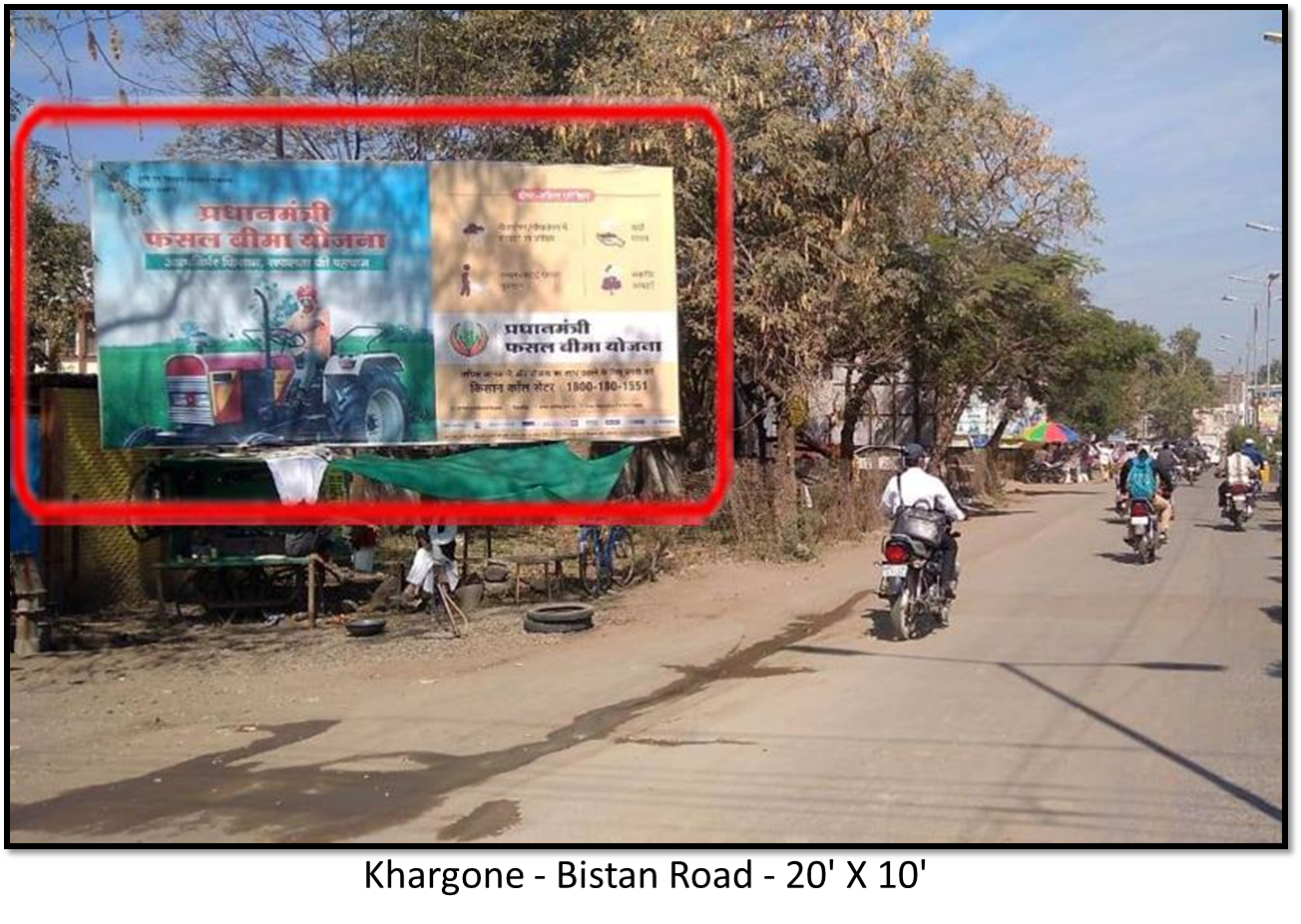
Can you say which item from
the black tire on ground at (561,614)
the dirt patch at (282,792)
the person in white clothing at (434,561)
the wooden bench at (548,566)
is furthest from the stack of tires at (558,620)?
the dirt patch at (282,792)

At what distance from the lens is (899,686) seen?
6.73m

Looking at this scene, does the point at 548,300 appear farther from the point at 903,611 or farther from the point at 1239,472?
the point at 1239,472

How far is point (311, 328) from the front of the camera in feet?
23.6

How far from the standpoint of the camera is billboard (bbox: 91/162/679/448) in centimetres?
700

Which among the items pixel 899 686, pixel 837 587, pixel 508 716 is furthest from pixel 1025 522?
pixel 508 716

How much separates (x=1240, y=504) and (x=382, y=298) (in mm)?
11822

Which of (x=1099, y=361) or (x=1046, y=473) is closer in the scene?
(x=1099, y=361)

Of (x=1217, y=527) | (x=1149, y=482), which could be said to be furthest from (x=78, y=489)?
(x=1217, y=527)

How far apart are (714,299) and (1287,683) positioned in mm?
Result: 7437

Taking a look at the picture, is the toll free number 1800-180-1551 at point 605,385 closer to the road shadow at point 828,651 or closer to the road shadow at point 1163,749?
the road shadow at point 828,651

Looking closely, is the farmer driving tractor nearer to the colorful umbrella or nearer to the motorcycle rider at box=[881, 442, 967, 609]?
the motorcycle rider at box=[881, 442, 967, 609]

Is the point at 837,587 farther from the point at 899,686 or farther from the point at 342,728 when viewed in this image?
the point at 342,728

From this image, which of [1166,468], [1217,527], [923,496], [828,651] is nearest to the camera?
[828,651]

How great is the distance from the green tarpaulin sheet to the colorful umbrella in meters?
31.3
